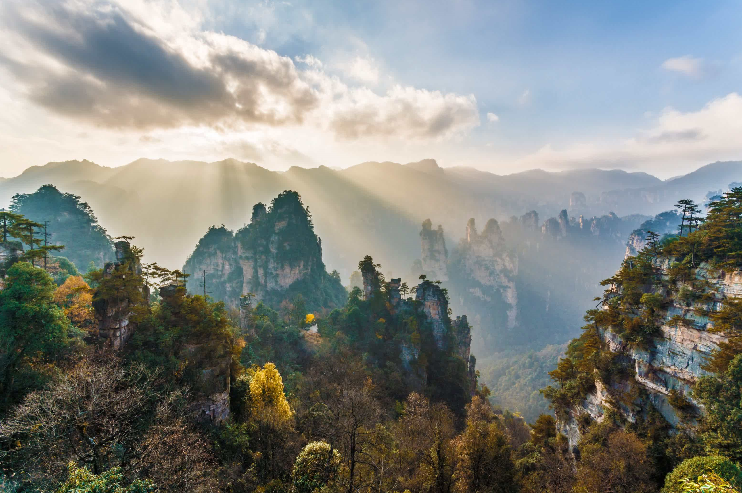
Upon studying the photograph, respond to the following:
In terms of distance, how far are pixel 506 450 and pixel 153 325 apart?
25624 mm

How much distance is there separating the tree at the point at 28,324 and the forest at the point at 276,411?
2.9 inches

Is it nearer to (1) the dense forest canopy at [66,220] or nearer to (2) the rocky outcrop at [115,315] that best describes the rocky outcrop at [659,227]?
(2) the rocky outcrop at [115,315]

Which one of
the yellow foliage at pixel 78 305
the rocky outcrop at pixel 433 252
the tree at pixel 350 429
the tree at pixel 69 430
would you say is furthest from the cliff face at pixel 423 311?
the rocky outcrop at pixel 433 252

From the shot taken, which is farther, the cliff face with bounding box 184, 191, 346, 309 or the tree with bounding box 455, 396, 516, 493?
the cliff face with bounding box 184, 191, 346, 309

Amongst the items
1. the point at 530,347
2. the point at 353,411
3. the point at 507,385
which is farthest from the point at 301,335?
the point at 530,347

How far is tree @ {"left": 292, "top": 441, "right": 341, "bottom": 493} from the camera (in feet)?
43.7

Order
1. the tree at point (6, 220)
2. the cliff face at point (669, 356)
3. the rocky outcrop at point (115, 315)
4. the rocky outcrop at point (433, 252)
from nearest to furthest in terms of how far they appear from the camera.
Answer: the cliff face at point (669, 356), the rocky outcrop at point (115, 315), the tree at point (6, 220), the rocky outcrop at point (433, 252)

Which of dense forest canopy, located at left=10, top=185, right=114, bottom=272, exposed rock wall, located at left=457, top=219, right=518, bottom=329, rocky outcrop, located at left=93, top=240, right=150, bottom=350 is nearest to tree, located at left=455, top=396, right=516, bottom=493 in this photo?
rocky outcrop, located at left=93, top=240, right=150, bottom=350

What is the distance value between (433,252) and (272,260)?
80.8 metres

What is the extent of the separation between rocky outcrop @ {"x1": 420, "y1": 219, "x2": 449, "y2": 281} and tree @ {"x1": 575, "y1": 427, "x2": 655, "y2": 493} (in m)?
107

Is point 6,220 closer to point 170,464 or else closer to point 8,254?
point 8,254

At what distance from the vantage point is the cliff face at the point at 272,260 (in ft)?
195

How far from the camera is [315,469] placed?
13.8 metres

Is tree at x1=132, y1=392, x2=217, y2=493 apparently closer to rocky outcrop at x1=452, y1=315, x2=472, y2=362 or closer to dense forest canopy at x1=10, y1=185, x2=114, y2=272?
rocky outcrop at x1=452, y1=315, x2=472, y2=362
